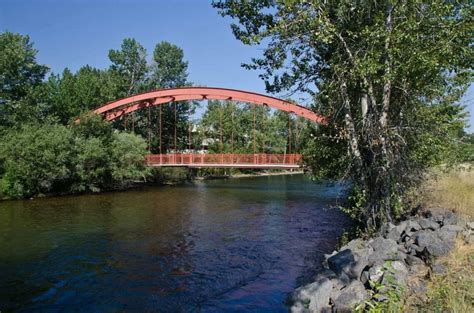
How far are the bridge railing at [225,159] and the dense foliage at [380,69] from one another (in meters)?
19.1

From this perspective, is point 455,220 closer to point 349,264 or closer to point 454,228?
point 454,228

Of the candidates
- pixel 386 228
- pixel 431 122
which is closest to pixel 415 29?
pixel 431 122

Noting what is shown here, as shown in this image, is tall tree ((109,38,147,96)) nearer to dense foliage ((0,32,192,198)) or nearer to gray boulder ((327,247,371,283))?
dense foliage ((0,32,192,198))

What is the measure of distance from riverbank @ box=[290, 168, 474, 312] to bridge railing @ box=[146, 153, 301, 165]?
2204cm

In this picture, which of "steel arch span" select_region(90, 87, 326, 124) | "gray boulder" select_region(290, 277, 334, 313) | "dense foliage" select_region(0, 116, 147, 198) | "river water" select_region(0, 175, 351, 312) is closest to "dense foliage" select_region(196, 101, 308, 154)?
"steel arch span" select_region(90, 87, 326, 124)

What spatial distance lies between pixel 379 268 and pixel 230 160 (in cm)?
2726

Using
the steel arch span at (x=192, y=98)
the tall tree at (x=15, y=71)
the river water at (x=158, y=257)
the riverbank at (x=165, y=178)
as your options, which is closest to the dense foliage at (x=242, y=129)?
the riverbank at (x=165, y=178)

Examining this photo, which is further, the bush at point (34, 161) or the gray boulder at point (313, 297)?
the bush at point (34, 161)

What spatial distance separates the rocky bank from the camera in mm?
6340

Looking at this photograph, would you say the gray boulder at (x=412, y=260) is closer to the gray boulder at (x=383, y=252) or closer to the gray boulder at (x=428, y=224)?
the gray boulder at (x=383, y=252)

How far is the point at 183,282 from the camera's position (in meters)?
9.39

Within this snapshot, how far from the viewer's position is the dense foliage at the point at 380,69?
341 inches

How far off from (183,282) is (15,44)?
123 feet

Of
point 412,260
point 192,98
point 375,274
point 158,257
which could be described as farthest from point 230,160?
point 375,274
